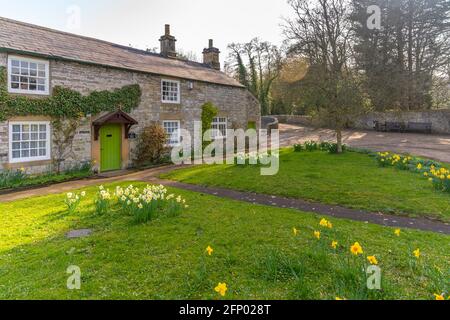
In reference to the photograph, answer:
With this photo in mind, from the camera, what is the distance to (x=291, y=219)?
23.8 feet

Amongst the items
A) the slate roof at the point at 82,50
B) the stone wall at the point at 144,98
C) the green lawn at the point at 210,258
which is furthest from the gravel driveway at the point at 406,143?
the green lawn at the point at 210,258

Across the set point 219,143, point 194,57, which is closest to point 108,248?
point 219,143

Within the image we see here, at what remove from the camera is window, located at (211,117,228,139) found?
23030mm

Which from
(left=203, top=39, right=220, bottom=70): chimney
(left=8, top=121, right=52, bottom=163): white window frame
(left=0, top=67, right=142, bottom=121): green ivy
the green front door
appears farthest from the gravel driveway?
(left=8, top=121, right=52, bottom=163): white window frame

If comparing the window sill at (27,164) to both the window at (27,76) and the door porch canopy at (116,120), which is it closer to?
the door porch canopy at (116,120)

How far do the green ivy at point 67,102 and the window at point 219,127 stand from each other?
24.0ft

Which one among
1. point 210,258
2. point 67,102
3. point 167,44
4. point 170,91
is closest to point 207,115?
point 170,91

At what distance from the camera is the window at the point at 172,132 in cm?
1909

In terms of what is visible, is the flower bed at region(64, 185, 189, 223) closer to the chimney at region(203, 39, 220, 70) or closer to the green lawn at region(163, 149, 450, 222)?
the green lawn at region(163, 149, 450, 222)

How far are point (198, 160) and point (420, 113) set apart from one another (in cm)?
2478

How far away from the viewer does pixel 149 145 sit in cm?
1697

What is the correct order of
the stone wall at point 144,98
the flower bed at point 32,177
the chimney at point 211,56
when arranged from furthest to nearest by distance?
the chimney at point 211,56
the stone wall at point 144,98
the flower bed at point 32,177

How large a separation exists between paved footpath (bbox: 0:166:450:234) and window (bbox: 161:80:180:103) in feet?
20.2

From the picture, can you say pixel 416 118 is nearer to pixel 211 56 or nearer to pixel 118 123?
pixel 211 56
